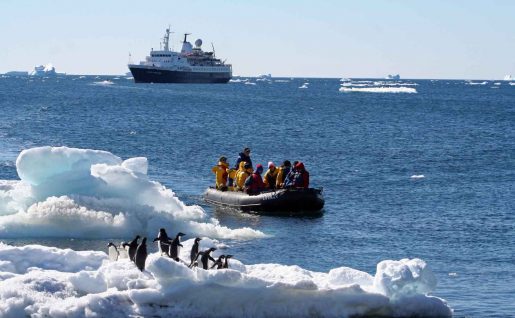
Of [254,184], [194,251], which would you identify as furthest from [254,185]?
[194,251]

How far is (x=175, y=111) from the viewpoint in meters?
96.1

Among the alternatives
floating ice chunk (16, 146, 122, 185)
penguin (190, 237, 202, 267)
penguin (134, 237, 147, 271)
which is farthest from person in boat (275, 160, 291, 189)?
penguin (134, 237, 147, 271)

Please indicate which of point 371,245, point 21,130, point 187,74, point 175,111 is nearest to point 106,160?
point 371,245

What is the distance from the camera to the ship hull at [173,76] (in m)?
160

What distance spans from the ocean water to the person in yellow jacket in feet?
4.41

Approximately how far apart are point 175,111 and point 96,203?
67.7 meters

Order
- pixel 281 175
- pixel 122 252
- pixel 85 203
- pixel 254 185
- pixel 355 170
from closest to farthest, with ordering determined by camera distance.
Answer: pixel 122 252, pixel 85 203, pixel 254 185, pixel 281 175, pixel 355 170

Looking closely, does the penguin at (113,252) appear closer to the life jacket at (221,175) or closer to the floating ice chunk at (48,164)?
the floating ice chunk at (48,164)

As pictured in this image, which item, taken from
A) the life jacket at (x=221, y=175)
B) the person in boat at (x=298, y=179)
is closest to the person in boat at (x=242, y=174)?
the life jacket at (x=221, y=175)

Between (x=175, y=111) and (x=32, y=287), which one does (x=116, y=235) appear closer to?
(x=32, y=287)

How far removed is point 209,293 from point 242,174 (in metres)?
15.8

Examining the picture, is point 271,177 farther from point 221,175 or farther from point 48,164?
point 48,164

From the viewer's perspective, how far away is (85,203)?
1126 inches

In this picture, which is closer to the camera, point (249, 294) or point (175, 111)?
point (249, 294)
